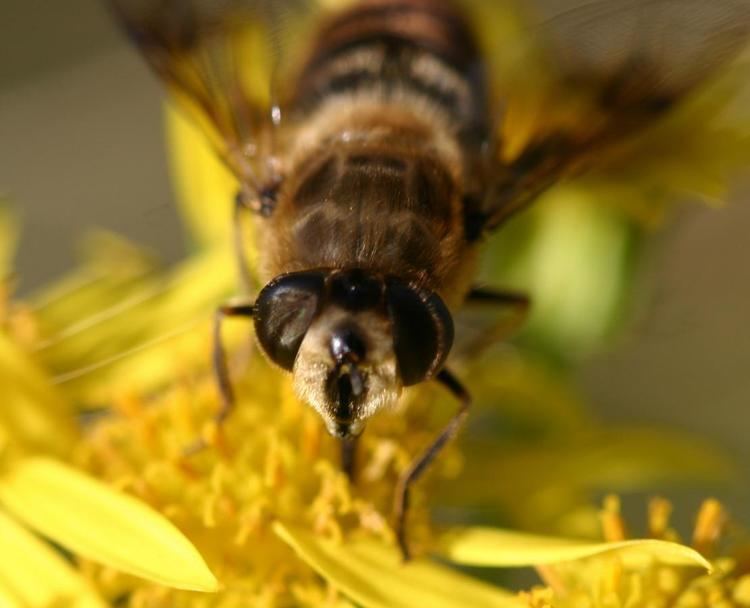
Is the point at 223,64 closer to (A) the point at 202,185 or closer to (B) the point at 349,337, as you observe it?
(A) the point at 202,185

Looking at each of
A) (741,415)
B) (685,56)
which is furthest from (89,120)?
(685,56)

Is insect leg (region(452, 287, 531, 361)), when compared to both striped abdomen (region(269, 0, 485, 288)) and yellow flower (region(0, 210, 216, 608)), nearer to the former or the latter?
striped abdomen (region(269, 0, 485, 288))

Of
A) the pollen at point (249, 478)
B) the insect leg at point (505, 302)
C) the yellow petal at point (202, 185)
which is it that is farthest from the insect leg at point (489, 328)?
the yellow petal at point (202, 185)

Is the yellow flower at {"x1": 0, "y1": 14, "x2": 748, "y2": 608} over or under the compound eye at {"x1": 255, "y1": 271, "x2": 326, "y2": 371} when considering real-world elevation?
under

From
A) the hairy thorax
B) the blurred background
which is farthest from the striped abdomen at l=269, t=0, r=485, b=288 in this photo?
the blurred background

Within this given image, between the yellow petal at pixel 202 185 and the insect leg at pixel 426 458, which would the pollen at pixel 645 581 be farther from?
the yellow petal at pixel 202 185

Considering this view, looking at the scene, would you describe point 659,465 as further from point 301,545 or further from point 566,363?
point 301,545

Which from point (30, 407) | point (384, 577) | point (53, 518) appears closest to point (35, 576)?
point (53, 518)
